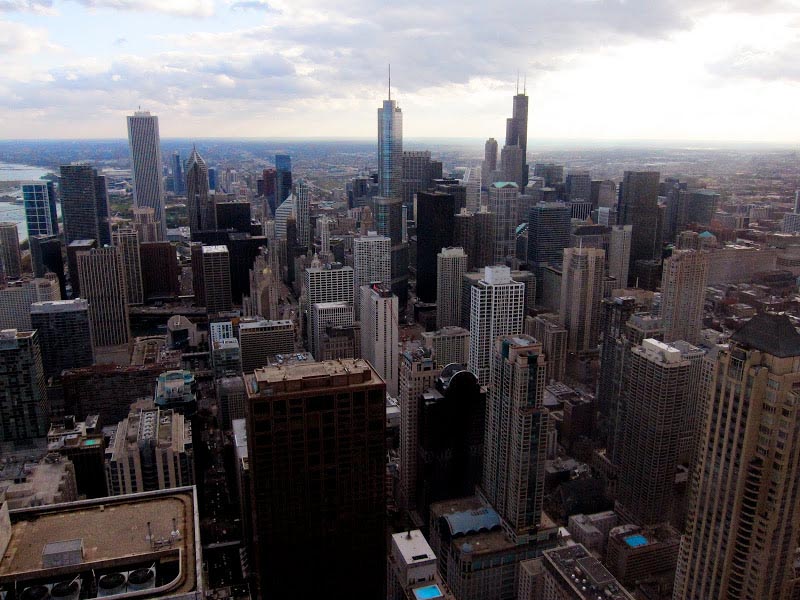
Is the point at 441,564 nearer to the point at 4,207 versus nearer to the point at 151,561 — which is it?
the point at 151,561

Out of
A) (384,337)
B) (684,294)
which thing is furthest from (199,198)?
(684,294)

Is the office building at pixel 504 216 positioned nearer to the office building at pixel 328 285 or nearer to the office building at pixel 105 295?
the office building at pixel 328 285

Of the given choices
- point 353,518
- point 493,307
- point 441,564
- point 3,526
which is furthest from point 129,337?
point 3,526

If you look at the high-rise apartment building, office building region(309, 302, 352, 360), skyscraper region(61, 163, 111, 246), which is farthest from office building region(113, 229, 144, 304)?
the high-rise apartment building

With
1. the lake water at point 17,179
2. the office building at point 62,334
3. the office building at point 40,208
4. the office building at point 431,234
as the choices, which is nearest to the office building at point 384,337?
the office building at point 431,234

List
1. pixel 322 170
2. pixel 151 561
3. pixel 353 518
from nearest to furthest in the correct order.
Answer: pixel 151 561, pixel 353 518, pixel 322 170

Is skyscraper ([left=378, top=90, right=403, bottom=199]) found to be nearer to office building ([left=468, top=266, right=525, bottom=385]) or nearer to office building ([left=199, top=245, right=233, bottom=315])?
office building ([left=199, top=245, right=233, bottom=315])

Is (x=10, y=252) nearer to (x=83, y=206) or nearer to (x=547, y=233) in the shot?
(x=83, y=206)
